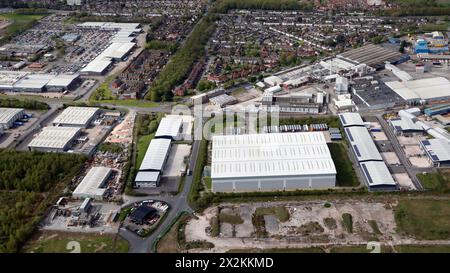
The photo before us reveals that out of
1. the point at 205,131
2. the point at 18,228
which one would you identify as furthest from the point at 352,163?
the point at 18,228

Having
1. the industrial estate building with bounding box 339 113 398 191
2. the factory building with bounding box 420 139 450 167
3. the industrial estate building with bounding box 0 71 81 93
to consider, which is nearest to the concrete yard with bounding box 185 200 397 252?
the industrial estate building with bounding box 339 113 398 191

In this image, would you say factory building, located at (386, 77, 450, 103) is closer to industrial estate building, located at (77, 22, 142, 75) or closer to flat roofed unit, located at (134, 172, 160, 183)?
flat roofed unit, located at (134, 172, 160, 183)

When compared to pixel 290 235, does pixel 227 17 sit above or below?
above

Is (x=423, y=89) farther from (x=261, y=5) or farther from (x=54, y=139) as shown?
(x=261, y=5)

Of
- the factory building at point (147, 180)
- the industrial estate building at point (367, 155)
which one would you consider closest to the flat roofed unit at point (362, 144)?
the industrial estate building at point (367, 155)

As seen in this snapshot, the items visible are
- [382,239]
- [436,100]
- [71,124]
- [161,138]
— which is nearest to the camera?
[382,239]

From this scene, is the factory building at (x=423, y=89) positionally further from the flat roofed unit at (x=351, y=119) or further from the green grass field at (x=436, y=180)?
the green grass field at (x=436, y=180)

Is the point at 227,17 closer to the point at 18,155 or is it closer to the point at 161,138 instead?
the point at 161,138
